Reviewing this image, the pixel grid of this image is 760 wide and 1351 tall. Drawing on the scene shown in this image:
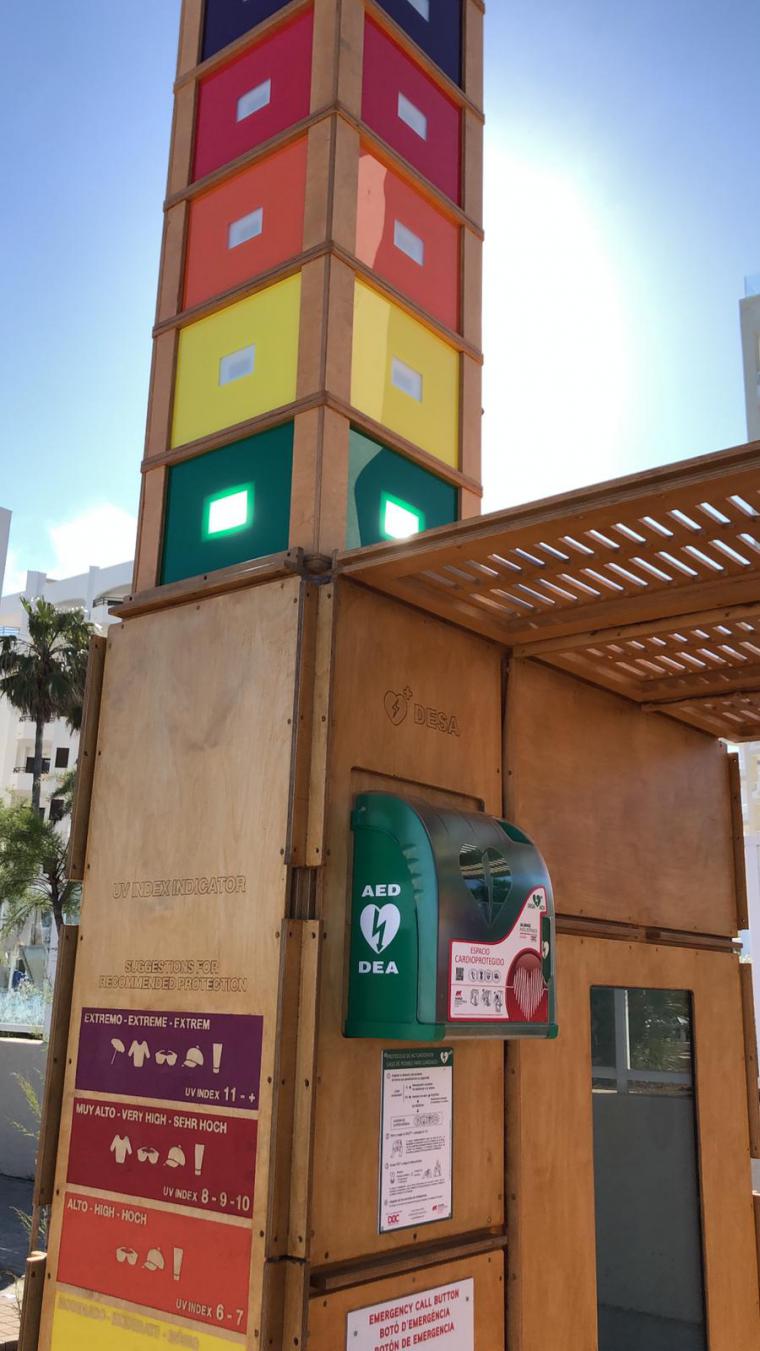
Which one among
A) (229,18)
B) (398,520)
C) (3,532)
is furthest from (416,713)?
(3,532)

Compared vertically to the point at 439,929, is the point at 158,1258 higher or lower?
lower

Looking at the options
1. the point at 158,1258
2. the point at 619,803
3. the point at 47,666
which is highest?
the point at 47,666

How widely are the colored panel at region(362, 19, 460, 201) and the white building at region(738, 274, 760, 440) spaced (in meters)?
34.6

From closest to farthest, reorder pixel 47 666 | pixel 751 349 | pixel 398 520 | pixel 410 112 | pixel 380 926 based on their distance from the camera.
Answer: pixel 380 926 < pixel 398 520 < pixel 410 112 < pixel 47 666 < pixel 751 349

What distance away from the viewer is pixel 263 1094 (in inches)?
158

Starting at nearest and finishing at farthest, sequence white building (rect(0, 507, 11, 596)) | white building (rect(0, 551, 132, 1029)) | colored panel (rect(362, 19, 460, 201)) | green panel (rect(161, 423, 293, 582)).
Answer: green panel (rect(161, 423, 293, 582)), colored panel (rect(362, 19, 460, 201)), white building (rect(0, 507, 11, 596)), white building (rect(0, 551, 132, 1029))

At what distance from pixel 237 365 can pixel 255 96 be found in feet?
5.25

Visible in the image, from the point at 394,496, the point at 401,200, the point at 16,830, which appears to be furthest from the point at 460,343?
the point at 16,830

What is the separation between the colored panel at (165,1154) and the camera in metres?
4.04

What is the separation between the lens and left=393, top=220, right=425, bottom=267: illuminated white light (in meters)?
5.77

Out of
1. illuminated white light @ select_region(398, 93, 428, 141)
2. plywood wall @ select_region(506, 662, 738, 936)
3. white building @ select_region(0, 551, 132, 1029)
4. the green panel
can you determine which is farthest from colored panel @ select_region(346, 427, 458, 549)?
white building @ select_region(0, 551, 132, 1029)

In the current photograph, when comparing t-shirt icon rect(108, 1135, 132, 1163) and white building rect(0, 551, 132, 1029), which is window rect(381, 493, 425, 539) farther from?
white building rect(0, 551, 132, 1029)

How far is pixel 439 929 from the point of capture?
3.97m

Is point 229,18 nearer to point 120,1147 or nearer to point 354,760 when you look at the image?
point 354,760
